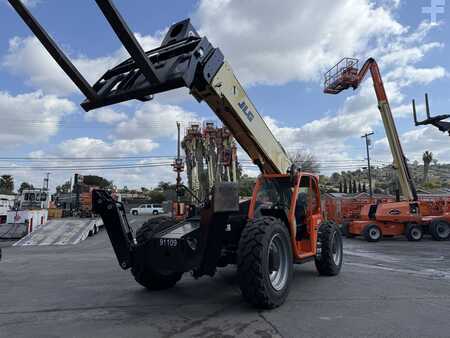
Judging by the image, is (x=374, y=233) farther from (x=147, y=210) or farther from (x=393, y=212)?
(x=147, y=210)

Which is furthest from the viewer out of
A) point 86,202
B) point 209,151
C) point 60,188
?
point 60,188

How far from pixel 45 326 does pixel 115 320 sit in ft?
2.73

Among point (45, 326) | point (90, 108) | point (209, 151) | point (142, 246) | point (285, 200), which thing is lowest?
point (45, 326)

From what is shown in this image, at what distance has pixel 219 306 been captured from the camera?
5.65 m

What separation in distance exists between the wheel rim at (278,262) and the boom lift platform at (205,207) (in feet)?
0.05

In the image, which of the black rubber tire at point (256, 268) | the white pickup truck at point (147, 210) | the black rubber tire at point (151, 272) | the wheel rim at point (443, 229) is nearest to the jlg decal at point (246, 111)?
the black rubber tire at point (256, 268)

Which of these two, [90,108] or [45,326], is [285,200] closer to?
[90,108]

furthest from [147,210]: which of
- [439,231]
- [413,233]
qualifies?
[439,231]

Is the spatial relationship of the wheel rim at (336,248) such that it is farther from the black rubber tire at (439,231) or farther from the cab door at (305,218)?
the black rubber tire at (439,231)

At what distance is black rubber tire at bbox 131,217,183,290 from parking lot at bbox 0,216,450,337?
0.56 feet

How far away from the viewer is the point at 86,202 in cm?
3102

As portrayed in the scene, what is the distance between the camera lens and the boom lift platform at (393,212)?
16.9 m

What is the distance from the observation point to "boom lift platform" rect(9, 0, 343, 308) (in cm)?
517

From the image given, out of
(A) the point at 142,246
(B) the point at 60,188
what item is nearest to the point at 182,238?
(A) the point at 142,246
